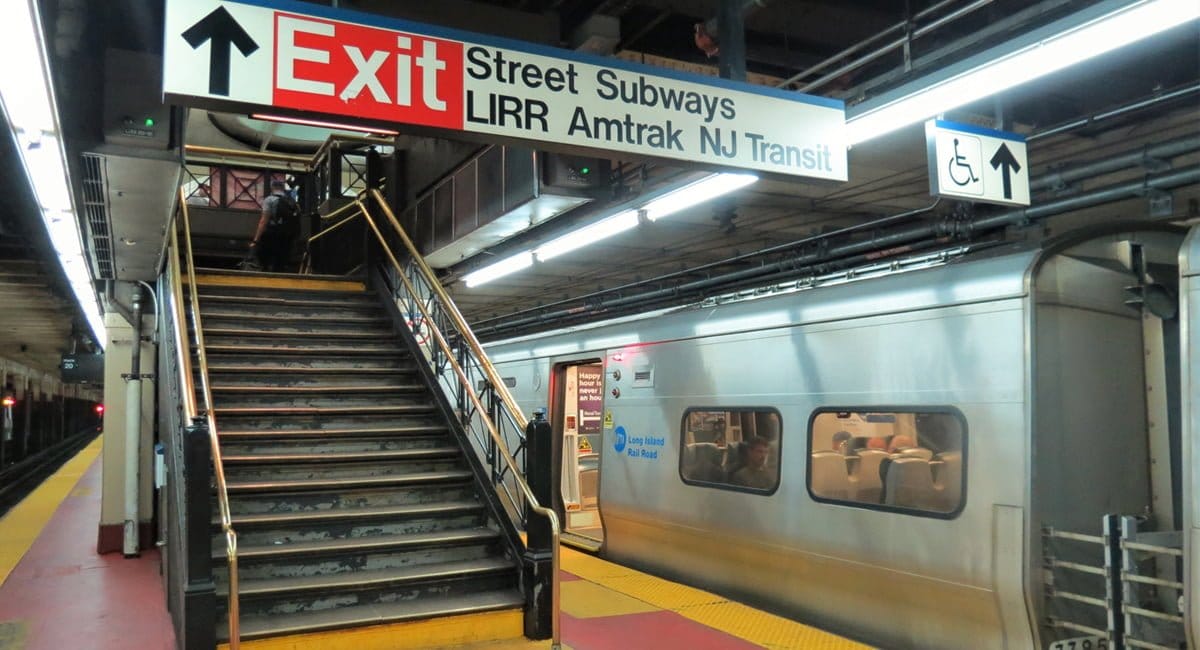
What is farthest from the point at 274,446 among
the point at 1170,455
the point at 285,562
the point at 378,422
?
the point at 1170,455

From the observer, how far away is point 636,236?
8.71m

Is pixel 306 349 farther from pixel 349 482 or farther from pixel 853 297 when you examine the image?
pixel 853 297

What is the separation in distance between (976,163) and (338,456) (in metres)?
5.05

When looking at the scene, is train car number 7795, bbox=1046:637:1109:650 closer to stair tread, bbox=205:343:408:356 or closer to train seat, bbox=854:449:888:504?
train seat, bbox=854:449:888:504

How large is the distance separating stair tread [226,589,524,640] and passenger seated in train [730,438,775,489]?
1936mm

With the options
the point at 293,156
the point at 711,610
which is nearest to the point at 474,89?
the point at 711,610

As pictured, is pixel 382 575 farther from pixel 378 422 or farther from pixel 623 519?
pixel 623 519

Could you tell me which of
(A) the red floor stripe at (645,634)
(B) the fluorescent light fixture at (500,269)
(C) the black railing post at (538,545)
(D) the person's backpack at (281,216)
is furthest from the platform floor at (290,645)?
(D) the person's backpack at (281,216)

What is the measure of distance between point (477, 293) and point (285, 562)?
703 centimetres

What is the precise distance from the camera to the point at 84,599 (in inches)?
292

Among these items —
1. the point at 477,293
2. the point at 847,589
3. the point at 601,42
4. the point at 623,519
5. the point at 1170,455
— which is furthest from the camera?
the point at 477,293

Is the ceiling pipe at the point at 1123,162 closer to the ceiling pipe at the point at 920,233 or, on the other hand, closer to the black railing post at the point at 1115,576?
the ceiling pipe at the point at 920,233

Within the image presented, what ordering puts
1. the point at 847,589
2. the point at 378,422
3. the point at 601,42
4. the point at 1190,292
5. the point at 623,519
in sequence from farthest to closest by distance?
the point at 623,519 < the point at 378,422 < the point at 601,42 < the point at 847,589 < the point at 1190,292

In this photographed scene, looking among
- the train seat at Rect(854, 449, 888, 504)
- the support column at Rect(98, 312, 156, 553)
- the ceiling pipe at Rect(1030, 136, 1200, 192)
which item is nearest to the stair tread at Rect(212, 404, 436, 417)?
the support column at Rect(98, 312, 156, 553)
